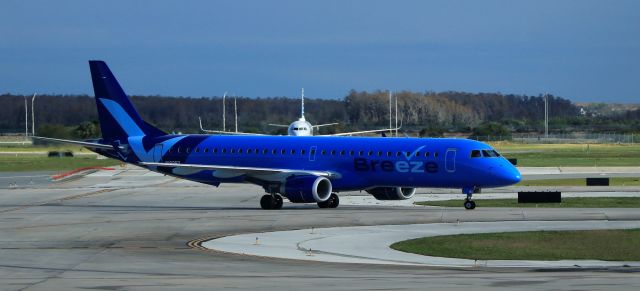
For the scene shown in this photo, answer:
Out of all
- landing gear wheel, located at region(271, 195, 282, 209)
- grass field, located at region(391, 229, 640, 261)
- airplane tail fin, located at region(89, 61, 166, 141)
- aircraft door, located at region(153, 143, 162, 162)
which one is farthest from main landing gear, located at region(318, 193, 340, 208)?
grass field, located at region(391, 229, 640, 261)

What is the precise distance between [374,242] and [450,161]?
1348cm

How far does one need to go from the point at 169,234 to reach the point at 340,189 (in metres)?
13.6

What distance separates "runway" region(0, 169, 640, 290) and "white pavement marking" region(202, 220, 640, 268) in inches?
42.5

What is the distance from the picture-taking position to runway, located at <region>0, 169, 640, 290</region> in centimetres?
2703

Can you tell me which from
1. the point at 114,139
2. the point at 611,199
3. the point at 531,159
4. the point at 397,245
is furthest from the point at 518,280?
the point at 531,159

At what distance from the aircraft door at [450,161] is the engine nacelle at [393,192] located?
4.15 m

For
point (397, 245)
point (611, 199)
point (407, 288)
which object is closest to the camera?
point (407, 288)

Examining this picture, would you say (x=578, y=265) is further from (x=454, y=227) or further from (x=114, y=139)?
(x=114, y=139)

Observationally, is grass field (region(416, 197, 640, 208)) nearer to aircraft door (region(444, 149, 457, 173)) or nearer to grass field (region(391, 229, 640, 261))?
aircraft door (region(444, 149, 457, 173))

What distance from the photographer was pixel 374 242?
37.1 m

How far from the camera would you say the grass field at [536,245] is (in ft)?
108

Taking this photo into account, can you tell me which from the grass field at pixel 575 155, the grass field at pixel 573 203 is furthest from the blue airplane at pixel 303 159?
the grass field at pixel 575 155

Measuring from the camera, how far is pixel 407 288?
1010 inches

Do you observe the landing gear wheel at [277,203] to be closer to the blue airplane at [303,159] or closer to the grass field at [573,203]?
the blue airplane at [303,159]
